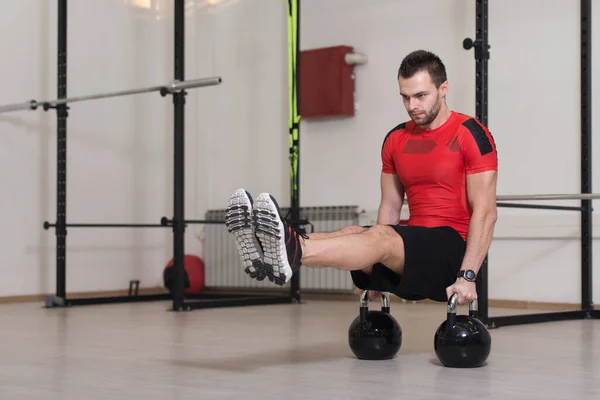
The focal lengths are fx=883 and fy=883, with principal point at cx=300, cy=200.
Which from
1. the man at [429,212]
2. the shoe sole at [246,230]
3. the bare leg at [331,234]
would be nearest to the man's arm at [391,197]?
the man at [429,212]

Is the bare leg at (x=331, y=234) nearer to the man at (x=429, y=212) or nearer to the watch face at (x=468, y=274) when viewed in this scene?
the man at (x=429, y=212)

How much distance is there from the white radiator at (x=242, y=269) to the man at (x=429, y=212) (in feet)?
10.3

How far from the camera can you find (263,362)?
3072 mm

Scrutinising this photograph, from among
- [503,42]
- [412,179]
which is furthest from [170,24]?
[412,179]

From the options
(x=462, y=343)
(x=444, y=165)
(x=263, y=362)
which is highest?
(x=444, y=165)

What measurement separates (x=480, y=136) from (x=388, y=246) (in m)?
0.54

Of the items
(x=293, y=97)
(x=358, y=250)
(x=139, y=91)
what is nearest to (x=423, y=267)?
(x=358, y=250)

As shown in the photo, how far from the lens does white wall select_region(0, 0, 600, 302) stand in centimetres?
557

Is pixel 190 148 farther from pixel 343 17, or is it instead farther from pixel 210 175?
pixel 343 17

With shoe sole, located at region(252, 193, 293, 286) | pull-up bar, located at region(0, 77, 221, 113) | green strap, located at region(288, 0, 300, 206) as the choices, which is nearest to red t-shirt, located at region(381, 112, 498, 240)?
shoe sole, located at region(252, 193, 293, 286)

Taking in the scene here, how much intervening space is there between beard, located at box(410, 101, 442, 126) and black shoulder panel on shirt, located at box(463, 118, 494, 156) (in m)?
0.11

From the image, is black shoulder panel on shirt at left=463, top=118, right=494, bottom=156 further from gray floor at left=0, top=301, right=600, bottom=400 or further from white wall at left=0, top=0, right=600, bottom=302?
white wall at left=0, top=0, right=600, bottom=302

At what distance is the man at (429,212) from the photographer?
2.75m

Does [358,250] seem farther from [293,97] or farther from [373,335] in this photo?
[293,97]
